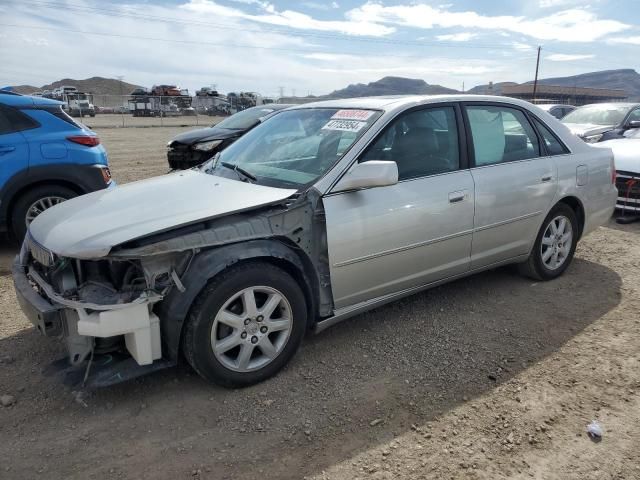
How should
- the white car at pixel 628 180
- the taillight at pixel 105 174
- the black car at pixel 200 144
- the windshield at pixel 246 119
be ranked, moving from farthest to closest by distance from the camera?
the windshield at pixel 246 119, the black car at pixel 200 144, the white car at pixel 628 180, the taillight at pixel 105 174

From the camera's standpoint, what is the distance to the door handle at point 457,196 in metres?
3.63

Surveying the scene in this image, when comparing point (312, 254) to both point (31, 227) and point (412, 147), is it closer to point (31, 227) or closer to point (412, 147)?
point (412, 147)

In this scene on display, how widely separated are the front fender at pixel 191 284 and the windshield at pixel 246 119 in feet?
25.2

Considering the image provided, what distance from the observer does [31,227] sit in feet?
Answer: 10.6

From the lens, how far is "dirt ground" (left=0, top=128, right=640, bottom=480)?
2.40 meters

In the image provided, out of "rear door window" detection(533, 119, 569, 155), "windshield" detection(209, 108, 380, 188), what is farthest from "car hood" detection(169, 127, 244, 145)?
"rear door window" detection(533, 119, 569, 155)

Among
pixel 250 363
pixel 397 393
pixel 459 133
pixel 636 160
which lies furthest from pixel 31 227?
pixel 636 160

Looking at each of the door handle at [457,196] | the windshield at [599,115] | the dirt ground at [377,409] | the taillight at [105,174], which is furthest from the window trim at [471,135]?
the windshield at [599,115]

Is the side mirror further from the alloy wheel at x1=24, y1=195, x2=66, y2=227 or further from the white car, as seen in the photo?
the white car

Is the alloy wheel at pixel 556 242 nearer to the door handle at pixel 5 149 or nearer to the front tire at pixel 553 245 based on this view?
the front tire at pixel 553 245

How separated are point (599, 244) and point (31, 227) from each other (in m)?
5.94

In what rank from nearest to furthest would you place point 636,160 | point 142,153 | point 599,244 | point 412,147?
point 412,147 → point 599,244 → point 636,160 → point 142,153

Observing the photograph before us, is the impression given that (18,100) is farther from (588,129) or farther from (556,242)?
(588,129)

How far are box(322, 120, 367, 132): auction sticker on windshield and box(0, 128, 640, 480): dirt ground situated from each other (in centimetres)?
148
